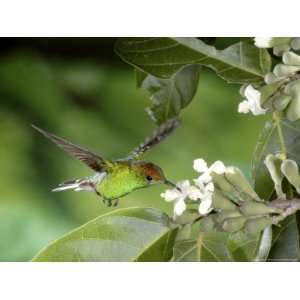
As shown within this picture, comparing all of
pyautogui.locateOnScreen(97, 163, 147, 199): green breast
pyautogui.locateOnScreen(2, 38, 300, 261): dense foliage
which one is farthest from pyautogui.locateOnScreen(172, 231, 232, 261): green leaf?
pyautogui.locateOnScreen(97, 163, 147, 199): green breast

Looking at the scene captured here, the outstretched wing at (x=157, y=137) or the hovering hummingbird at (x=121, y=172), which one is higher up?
the outstretched wing at (x=157, y=137)

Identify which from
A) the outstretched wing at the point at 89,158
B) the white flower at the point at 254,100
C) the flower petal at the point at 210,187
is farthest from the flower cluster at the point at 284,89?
the outstretched wing at the point at 89,158

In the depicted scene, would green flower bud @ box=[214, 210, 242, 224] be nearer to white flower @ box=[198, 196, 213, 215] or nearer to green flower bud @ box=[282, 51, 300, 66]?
white flower @ box=[198, 196, 213, 215]

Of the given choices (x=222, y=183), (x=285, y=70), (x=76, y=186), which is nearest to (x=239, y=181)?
(x=222, y=183)

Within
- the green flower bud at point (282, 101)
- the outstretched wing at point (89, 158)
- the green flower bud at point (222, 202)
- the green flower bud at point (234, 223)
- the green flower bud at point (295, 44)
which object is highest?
the green flower bud at point (295, 44)

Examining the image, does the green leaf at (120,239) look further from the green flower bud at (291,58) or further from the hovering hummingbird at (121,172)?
the green flower bud at (291,58)

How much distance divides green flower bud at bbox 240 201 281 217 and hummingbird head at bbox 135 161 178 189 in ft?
0.50

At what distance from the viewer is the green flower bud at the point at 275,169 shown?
67cm

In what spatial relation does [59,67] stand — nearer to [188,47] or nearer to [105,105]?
[105,105]

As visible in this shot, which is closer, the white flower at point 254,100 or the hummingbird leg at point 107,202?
the white flower at point 254,100

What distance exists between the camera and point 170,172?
0.80 metres

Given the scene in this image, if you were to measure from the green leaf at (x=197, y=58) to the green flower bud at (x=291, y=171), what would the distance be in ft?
0.42

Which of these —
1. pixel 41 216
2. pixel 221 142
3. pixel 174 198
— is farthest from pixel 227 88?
pixel 41 216

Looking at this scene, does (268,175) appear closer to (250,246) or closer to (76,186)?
(250,246)
